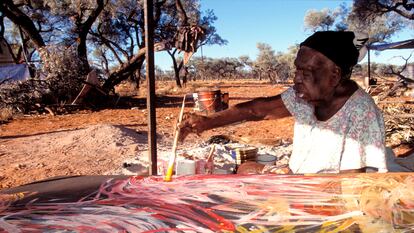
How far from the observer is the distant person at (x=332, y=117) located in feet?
7.09

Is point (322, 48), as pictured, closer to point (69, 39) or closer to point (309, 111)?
point (309, 111)

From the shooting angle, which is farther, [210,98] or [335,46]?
[210,98]

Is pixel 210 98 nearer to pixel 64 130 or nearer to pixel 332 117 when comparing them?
pixel 64 130

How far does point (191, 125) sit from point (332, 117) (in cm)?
87

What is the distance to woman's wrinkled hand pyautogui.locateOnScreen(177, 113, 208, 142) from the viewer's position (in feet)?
7.26

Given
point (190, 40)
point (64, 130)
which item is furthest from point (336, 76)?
point (64, 130)

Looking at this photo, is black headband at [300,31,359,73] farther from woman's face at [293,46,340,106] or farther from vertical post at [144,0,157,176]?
vertical post at [144,0,157,176]

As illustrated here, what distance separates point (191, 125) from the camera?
2.25 m

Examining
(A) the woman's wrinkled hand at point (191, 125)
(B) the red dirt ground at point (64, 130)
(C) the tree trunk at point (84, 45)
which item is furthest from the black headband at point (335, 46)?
(C) the tree trunk at point (84, 45)

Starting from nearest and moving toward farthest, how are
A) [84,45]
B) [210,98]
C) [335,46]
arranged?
[335,46]
[210,98]
[84,45]

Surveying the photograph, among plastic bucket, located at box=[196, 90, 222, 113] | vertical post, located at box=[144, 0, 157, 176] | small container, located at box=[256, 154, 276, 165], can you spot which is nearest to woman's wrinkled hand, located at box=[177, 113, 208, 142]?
vertical post, located at box=[144, 0, 157, 176]

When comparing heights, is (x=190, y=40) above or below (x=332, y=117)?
above

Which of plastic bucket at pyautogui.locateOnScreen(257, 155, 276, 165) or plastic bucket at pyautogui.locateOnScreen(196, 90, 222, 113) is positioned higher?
plastic bucket at pyautogui.locateOnScreen(196, 90, 222, 113)

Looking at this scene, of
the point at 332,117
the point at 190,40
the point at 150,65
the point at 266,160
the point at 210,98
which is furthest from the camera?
the point at 210,98
